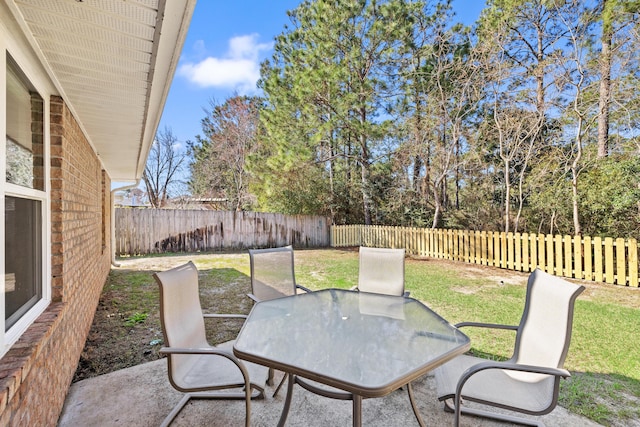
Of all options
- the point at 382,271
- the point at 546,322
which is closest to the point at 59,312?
the point at 382,271

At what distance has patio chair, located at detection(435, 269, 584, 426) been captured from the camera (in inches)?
67.7

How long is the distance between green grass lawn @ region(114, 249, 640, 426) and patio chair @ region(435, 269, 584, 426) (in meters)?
0.67

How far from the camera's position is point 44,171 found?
2281 millimetres

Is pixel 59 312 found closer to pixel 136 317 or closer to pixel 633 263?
pixel 136 317

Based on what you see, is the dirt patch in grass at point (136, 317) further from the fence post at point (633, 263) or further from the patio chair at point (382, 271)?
the fence post at point (633, 263)

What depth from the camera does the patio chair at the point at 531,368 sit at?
172 centimetres

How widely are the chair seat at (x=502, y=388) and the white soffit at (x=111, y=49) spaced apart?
2582 mm

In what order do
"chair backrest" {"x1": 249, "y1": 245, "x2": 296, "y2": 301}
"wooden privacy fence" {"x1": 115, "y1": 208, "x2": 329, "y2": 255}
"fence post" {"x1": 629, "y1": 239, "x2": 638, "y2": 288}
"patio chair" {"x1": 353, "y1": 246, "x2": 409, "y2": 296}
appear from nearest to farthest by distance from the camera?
"chair backrest" {"x1": 249, "y1": 245, "x2": 296, "y2": 301} → "patio chair" {"x1": 353, "y1": 246, "x2": 409, "y2": 296} → "fence post" {"x1": 629, "y1": 239, "x2": 638, "y2": 288} → "wooden privacy fence" {"x1": 115, "y1": 208, "x2": 329, "y2": 255}

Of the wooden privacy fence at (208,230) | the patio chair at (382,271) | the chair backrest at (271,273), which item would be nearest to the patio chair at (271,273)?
the chair backrest at (271,273)

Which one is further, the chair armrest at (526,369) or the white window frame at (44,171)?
the chair armrest at (526,369)

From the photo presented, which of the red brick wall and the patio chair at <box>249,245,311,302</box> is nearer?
the red brick wall

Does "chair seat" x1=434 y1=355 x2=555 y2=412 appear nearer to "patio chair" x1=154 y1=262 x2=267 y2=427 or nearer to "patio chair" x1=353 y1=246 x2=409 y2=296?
"patio chair" x1=154 y1=262 x2=267 y2=427

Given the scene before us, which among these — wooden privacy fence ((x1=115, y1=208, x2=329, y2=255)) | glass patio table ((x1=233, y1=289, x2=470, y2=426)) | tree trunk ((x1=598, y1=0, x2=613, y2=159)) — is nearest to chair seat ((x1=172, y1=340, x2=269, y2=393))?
glass patio table ((x1=233, y1=289, x2=470, y2=426))

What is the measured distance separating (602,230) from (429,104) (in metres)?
5.71
